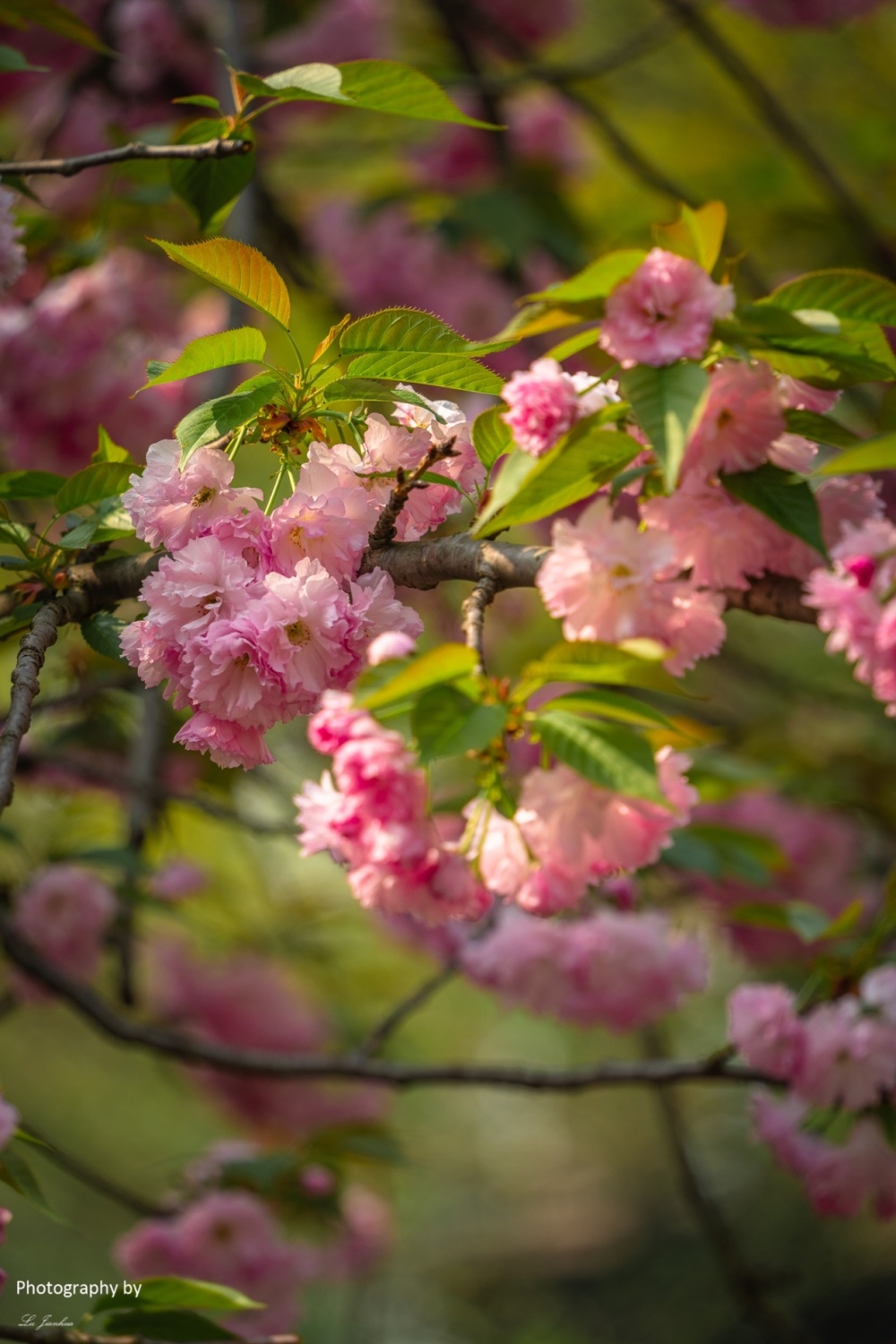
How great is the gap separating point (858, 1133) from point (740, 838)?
460 millimetres

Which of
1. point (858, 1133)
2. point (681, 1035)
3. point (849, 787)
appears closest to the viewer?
point (858, 1133)

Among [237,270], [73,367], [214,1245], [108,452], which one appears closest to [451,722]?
[237,270]

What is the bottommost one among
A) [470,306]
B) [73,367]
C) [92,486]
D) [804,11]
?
[92,486]

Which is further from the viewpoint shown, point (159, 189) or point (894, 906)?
point (159, 189)

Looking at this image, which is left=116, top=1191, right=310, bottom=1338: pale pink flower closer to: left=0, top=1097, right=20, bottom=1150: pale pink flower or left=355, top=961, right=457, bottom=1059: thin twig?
left=355, top=961, right=457, bottom=1059: thin twig

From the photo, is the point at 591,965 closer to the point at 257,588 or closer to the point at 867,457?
the point at 257,588

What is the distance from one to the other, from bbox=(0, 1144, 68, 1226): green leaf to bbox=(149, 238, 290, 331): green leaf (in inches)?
27.4

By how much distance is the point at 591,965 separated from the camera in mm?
1703

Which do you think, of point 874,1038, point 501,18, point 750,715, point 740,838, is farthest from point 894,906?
point 501,18

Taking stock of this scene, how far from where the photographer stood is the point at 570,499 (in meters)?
0.71

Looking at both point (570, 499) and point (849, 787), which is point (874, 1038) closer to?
point (570, 499)

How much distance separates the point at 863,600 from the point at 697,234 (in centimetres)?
24

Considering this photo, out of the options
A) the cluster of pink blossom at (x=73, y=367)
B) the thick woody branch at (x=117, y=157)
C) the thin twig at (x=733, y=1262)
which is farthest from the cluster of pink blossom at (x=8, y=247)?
the thin twig at (x=733, y=1262)

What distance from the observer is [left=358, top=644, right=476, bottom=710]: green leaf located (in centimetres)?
59
